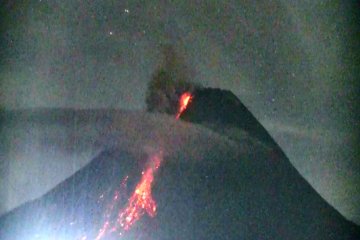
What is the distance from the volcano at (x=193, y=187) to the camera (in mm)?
2211

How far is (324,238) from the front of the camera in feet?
7.29

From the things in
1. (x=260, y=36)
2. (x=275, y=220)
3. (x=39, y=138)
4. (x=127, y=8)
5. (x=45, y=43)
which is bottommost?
(x=39, y=138)

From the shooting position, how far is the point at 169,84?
90.0 inches

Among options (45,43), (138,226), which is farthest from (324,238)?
(45,43)

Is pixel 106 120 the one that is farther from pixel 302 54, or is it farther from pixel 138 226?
pixel 302 54

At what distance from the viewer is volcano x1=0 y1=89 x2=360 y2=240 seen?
2211 millimetres

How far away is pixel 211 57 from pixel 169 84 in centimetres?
22

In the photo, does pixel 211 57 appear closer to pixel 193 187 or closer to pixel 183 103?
pixel 183 103

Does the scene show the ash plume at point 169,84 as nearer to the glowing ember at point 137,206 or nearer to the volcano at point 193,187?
the volcano at point 193,187

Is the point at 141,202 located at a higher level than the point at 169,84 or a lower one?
lower

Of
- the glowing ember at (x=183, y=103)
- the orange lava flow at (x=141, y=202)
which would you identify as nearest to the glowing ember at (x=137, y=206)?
the orange lava flow at (x=141, y=202)

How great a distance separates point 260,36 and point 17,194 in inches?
48.0

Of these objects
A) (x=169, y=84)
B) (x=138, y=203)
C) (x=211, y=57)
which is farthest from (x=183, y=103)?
(x=138, y=203)

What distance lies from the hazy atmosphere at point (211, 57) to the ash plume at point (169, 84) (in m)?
0.03
